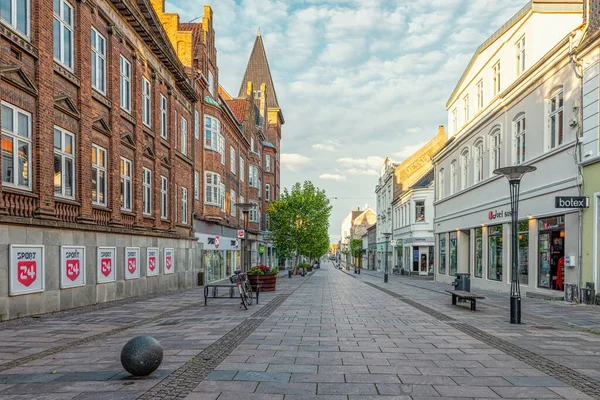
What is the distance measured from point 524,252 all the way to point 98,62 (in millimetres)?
17522

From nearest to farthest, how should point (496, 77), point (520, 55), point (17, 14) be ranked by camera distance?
1. point (17, 14)
2. point (520, 55)
3. point (496, 77)

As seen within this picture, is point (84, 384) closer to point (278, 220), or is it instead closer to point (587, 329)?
point (587, 329)

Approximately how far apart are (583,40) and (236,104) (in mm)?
34512

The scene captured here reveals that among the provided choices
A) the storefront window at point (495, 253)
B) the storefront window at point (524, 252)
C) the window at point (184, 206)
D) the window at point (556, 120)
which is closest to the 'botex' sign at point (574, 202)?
the window at point (556, 120)

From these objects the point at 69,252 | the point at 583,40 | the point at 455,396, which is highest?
the point at 583,40

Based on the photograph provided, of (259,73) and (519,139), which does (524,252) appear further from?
(259,73)

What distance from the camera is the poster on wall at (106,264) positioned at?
593 inches

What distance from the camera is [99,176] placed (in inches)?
631

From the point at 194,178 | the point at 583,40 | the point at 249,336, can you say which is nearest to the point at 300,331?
the point at 249,336

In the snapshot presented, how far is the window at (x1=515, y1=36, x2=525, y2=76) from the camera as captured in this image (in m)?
20.1

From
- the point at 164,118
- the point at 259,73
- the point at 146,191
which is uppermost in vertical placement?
the point at 259,73

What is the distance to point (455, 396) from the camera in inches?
215

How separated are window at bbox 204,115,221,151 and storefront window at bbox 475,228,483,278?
16.4m

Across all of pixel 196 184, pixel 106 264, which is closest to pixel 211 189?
pixel 196 184
